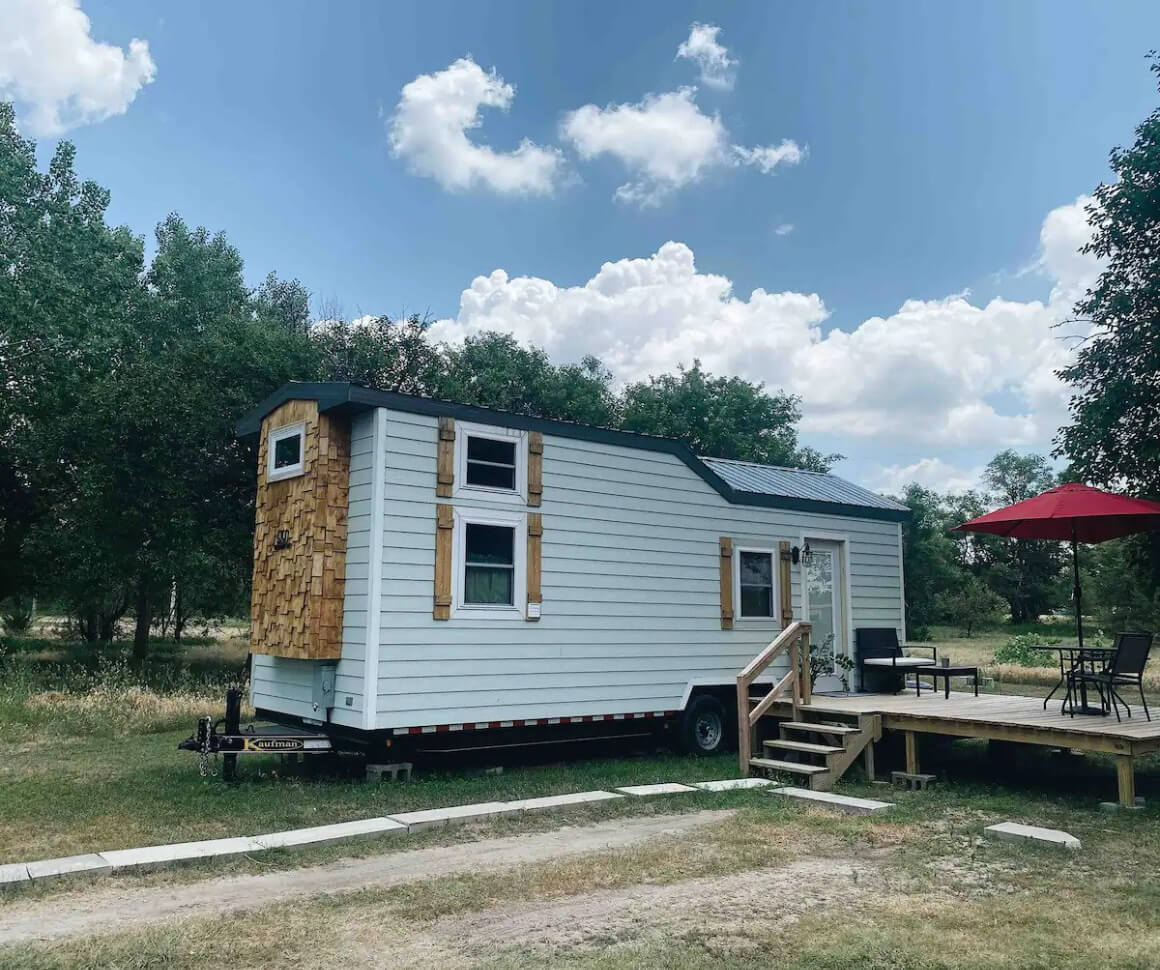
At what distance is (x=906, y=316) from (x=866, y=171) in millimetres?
3488

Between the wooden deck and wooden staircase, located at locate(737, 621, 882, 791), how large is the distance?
0.34 feet

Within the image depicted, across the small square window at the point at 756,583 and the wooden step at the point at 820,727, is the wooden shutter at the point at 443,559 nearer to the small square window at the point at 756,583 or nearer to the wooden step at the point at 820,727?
the wooden step at the point at 820,727

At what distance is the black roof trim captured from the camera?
8.05 metres

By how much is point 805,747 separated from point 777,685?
867mm

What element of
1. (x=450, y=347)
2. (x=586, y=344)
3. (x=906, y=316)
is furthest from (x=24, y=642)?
(x=906, y=316)

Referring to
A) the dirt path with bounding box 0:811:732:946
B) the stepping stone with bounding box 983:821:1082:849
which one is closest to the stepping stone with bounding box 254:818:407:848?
the dirt path with bounding box 0:811:732:946

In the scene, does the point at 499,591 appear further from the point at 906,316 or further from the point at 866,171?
the point at 906,316

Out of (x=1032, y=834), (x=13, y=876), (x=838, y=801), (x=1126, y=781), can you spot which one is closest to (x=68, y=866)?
(x=13, y=876)

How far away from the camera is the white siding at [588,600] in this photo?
7961 mm

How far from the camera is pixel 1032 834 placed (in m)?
6.04

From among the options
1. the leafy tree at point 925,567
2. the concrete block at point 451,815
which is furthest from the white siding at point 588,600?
the leafy tree at point 925,567

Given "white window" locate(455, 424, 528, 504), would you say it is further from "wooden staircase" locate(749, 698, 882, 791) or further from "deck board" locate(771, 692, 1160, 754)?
"deck board" locate(771, 692, 1160, 754)

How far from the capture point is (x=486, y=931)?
13.8 ft

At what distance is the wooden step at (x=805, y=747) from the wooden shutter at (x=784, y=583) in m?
2.17
